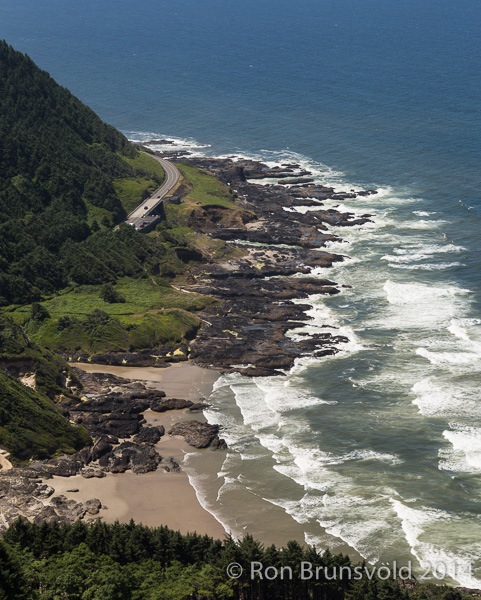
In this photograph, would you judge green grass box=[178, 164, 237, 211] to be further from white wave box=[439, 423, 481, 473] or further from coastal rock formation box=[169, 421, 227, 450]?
white wave box=[439, 423, 481, 473]

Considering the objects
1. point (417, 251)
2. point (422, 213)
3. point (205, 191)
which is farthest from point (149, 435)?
point (422, 213)

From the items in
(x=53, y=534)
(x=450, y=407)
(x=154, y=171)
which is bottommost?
(x=53, y=534)

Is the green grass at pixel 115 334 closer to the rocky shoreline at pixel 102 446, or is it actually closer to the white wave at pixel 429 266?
the rocky shoreline at pixel 102 446

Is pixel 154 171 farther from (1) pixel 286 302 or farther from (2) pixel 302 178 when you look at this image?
(1) pixel 286 302

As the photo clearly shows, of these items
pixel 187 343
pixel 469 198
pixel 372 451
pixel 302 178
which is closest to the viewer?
pixel 372 451

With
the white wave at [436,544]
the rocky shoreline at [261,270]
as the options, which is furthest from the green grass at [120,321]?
the white wave at [436,544]

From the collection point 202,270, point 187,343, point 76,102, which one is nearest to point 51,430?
point 187,343

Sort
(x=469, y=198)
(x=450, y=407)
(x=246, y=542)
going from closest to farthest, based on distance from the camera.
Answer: (x=246, y=542) → (x=450, y=407) → (x=469, y=198)
